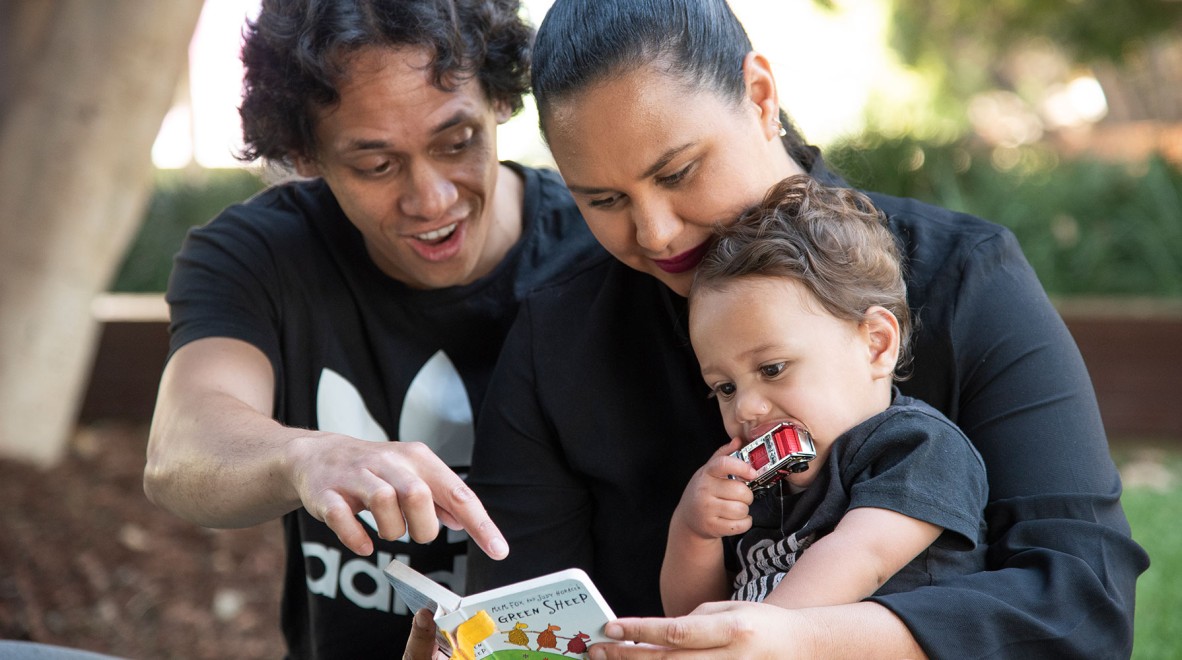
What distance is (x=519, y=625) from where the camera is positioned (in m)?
1.58

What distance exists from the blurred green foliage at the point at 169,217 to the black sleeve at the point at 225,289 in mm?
4357

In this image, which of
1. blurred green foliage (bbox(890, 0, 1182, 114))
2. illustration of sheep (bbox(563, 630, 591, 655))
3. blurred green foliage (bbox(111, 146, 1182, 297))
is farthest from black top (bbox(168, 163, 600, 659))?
blurred green foliage (bbox(890, 0, 1182, 114))

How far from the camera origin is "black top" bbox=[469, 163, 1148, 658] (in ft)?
5.53

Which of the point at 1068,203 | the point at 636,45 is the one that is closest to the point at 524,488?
the point at 636,45

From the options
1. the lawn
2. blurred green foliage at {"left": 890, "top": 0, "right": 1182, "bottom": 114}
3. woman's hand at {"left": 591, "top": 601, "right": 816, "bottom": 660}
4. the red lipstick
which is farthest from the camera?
blurred green foliage at {"left": 890, "top": 0, "right": 1182, "bottom": 114}

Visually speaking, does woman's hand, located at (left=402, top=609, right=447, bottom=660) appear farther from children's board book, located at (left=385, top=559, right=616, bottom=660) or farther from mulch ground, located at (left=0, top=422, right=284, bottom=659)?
mulch ground, located at (left=0, top=422, right=284, bottom=659)

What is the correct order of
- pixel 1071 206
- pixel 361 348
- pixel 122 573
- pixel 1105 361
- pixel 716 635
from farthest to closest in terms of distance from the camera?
pixel 1071 206 < pixel 1105 361 < pixel 122 573 < pixel 361 348 < pixel 716 635

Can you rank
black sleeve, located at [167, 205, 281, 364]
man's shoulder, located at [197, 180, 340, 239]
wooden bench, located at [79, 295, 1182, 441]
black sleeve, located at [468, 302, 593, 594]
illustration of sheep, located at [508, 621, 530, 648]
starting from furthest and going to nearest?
wooden bench, located at [79, 295, 1182, 441]
man's shoulder, located at [197, 180, 340, 239]
black sleeve, located at [167, 205, 281, 364]
black sleeve, located at [468, 302, 593, 594]
illustration of sheep, located at [508, 621, 530, 648]

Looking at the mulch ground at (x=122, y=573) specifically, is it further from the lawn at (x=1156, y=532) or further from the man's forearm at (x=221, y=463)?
the lawn at (x=1156, y=532)

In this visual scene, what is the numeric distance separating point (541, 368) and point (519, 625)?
65 cm

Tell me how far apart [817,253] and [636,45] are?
422 millimetres

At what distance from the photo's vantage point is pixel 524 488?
2100 millimetres

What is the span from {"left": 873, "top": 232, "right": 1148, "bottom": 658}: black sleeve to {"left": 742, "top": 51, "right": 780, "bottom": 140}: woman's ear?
0.39 metres

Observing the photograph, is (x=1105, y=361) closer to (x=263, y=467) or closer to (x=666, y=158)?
(x=666, y=158)
